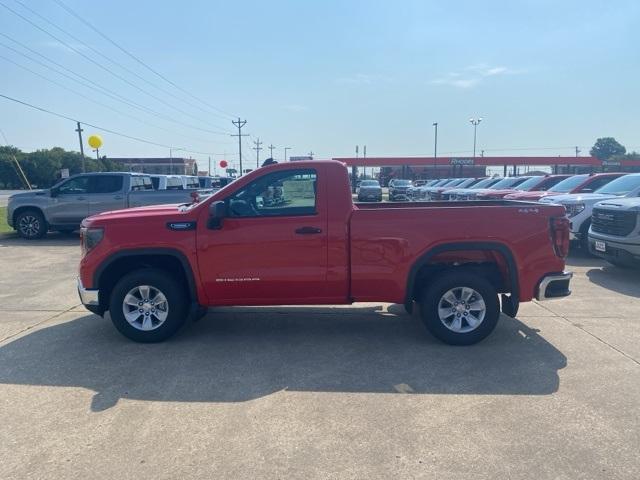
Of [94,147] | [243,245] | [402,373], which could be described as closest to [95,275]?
[243,245]

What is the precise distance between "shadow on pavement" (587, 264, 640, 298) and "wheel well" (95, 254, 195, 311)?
258 inches

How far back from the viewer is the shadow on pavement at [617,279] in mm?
7830

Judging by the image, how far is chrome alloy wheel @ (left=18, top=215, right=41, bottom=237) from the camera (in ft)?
45.1

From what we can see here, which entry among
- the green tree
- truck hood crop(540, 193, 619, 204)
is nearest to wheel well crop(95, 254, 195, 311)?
truck hood crop(540, 193, 619, 204)

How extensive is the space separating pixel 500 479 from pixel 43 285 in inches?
310

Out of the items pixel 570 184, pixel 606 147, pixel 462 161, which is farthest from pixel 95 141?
pixel 606 147

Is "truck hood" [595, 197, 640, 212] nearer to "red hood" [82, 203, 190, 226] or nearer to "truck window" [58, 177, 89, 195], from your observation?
"red hood" [82, 203, 190, 226]

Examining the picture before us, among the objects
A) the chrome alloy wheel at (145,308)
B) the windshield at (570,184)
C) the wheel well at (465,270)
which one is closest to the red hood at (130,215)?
the chrome alloy wheel at (145,308)

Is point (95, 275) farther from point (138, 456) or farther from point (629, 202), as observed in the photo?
Answer: point (629, 202)

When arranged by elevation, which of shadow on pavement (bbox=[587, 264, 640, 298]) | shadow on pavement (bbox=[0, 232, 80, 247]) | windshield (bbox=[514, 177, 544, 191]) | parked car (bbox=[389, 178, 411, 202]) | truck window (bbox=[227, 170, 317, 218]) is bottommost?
shadow on pavement (bbox=[587, 264, 640, 298])

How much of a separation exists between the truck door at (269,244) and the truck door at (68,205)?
1009 centimetres

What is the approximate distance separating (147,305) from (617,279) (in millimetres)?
7810

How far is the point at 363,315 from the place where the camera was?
21.0 feet

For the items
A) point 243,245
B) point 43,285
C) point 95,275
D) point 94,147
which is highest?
point 94,147
